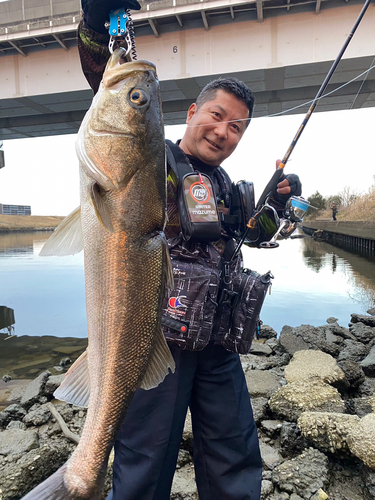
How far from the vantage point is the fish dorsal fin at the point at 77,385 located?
71.4 inches

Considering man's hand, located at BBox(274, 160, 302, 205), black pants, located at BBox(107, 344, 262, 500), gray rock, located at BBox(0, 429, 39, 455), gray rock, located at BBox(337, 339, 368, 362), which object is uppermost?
man's hand, located at BBox(274, 160, 302, 205)

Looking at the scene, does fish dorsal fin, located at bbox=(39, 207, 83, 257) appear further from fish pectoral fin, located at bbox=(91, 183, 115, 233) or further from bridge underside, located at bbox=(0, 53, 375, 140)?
bridge underside, located at bbox=(0, 53, 375, 140)

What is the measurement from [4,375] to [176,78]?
9052 millimetres

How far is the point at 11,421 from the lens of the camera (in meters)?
5.09

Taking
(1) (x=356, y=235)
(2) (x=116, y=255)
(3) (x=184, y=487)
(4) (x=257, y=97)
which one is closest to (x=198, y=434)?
(3) (x=184, y=487)

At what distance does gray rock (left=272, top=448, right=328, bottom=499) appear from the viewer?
301 cm

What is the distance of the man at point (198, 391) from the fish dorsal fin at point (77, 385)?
1.51 ft

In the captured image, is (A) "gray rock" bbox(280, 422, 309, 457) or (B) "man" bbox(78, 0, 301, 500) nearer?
(B) "man" bbox(78, 0, 301, 500)

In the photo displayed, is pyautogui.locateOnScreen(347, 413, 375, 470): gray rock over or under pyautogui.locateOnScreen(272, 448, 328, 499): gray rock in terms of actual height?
over

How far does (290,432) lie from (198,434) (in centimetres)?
184

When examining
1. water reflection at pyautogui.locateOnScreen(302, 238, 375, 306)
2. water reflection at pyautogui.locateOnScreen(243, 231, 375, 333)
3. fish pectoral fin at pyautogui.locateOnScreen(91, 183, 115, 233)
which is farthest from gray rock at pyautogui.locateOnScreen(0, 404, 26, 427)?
water reflection at pyautogui.locateOnScreen(302, 238, 375, 306)

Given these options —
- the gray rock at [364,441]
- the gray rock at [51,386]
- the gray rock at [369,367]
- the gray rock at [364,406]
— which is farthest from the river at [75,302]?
the gray rock at [364,406]

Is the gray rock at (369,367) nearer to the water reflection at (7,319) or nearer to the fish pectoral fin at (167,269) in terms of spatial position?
the fish pectoral fin at (167,269)

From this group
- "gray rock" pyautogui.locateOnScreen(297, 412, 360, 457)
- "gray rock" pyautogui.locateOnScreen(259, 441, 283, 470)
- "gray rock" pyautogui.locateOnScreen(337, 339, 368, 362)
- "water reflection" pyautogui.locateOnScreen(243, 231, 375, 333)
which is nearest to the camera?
"gray rock" pyautogui.locateOnScreen(297, 412, 360, 457)
